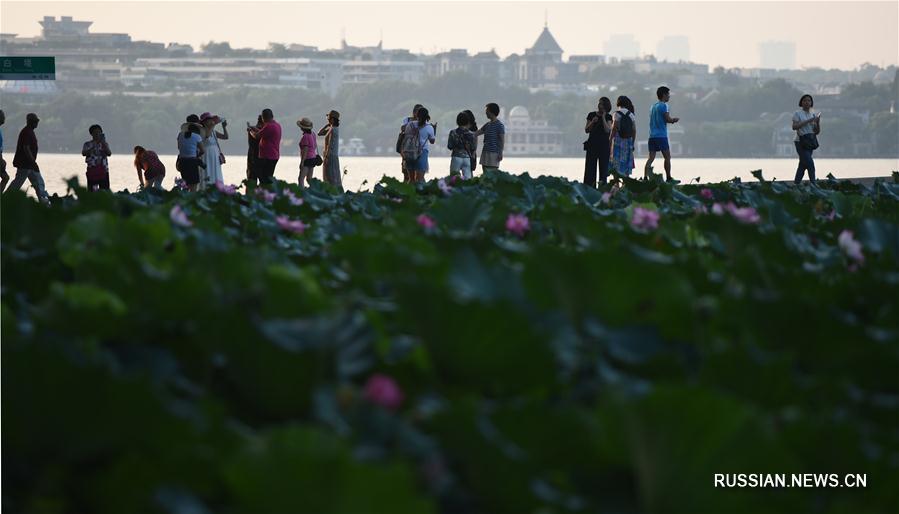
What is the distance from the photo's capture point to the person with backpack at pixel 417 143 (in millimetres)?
15781

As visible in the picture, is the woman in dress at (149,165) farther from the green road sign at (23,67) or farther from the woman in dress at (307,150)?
the green road sign at (23,67)

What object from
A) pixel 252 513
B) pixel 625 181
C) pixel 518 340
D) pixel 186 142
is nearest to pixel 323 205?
pixel 625 181

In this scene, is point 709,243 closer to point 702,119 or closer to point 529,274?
point 529,274

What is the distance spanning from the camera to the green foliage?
111 cm

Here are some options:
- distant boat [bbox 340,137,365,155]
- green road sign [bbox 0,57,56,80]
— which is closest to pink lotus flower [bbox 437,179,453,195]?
green road sign [bbox 0,57,56,80]

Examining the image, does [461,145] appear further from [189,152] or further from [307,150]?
[189,152]

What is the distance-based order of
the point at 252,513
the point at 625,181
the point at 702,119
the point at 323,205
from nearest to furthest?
1. the point at 252,513
2. the point at 323,205
3. the point at 625,181
4. the point at 702,119

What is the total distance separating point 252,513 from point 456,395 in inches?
16.4

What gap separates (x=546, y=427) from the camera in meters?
1.25

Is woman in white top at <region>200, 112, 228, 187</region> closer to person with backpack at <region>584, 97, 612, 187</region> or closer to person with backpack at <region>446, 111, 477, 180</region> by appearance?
person with backpack at <region>446, 111, 477, 180</region>

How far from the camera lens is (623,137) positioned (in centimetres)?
1520

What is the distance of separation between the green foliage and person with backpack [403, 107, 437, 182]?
13.7 metres

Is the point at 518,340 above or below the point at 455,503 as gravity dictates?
above

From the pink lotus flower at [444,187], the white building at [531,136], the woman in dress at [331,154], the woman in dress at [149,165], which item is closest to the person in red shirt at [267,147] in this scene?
the woman in dress at [149,165]
